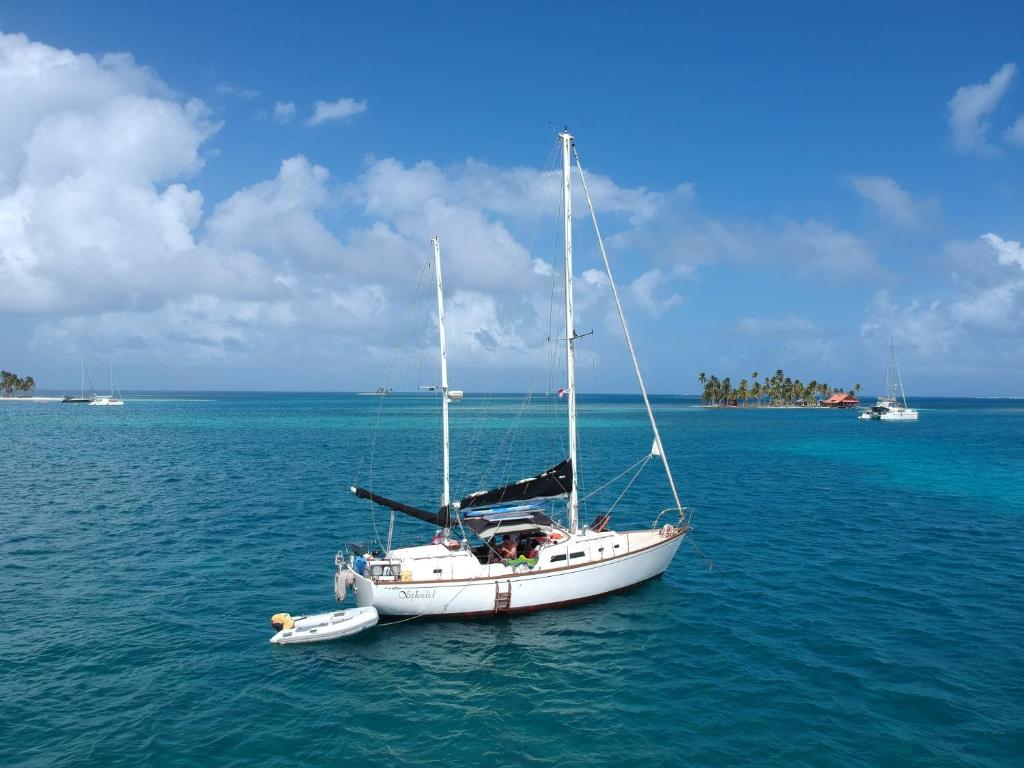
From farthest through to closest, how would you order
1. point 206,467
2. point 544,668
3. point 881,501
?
point 206,467 → point 881,501 → point 544,668

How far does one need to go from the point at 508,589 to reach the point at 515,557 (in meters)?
1.48

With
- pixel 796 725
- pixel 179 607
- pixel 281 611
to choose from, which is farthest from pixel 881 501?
pixel 179 607

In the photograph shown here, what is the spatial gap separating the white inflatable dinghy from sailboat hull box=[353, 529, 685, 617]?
78 cm

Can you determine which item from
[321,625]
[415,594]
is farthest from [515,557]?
[321,625]

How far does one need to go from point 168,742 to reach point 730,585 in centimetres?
2139

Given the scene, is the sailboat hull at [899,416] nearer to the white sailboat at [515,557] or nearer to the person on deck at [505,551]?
the white sailboat at [515,557]

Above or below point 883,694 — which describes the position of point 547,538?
above

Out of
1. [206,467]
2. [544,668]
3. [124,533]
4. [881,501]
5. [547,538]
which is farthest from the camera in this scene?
[206,467]

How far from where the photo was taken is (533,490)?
999 inches

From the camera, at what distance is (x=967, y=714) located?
1605cm

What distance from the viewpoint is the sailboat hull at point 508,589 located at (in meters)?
22.0

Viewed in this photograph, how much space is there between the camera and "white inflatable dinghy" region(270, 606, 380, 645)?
20.3 m

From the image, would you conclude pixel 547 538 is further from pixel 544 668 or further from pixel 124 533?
pixel 124 533

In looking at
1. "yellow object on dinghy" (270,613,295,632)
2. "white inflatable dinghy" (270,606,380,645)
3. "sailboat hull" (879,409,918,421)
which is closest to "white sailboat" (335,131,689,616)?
"white inflatable dinghy" (270,606,380,645)
